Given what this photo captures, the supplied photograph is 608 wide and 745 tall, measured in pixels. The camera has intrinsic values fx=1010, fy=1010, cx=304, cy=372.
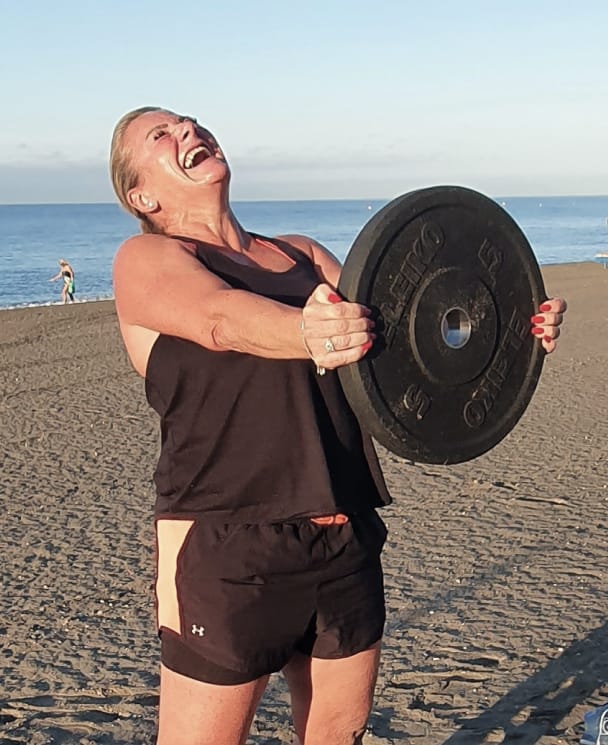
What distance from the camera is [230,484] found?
92.6 inches

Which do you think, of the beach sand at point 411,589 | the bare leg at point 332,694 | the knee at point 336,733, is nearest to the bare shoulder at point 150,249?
the bare leg at point 332,694

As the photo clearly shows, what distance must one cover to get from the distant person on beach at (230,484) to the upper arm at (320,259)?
0.21 m

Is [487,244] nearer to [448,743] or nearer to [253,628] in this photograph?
[253,628]

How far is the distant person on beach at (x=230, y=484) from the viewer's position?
2324mm

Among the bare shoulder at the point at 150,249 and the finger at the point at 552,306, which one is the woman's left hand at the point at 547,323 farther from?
the bare shoulder at the point at 150,249

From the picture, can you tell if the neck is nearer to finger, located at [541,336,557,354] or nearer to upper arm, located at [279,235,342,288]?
upper arm, located at [279,235,342,288]

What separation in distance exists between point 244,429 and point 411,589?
130 inches

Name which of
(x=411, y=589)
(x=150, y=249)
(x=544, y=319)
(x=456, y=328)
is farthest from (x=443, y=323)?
(x=411, y=589)

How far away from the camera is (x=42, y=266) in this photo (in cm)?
5441

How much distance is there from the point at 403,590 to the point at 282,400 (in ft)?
10.8

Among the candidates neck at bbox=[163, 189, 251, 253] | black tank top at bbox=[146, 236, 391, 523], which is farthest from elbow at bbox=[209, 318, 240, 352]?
neck at bbox=[163, 189, 251, 253]

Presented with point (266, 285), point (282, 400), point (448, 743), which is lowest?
point (448, 743)

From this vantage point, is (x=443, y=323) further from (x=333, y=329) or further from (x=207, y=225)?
(x=207, y=225)

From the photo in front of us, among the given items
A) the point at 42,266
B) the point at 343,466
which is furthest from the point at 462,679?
the point at 42,266
